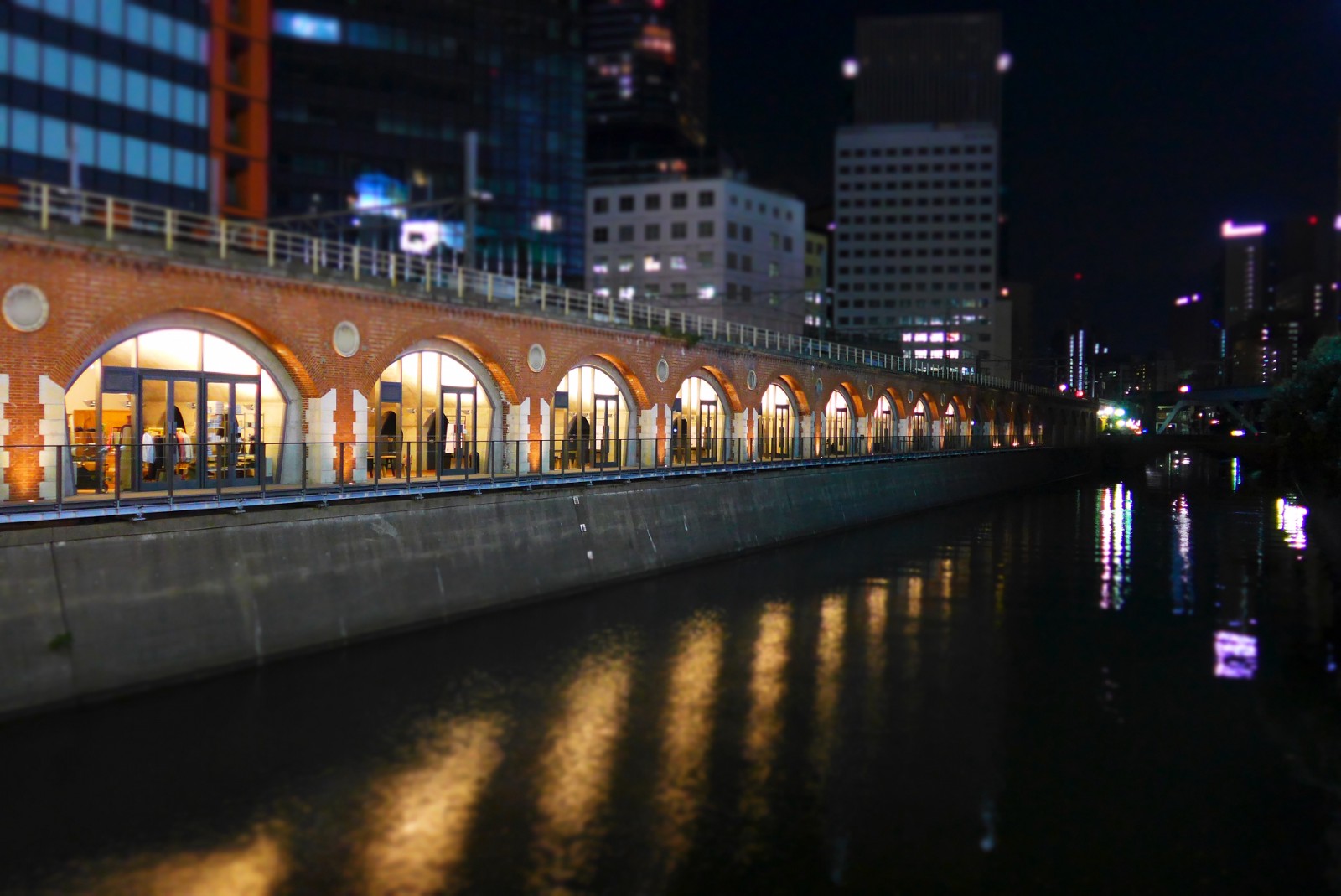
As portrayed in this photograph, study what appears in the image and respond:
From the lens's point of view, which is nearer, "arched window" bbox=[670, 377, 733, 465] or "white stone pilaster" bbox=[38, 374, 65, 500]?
"white stone pilaster" bbox=[38, 374, 65, 500]

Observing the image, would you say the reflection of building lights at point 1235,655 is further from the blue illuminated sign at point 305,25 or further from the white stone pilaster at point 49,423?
the blue illuminated sign at point 305,25

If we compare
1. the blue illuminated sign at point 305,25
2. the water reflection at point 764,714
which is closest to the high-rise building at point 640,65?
the blue illuminated sign at point 305,25

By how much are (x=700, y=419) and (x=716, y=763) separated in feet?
96.9

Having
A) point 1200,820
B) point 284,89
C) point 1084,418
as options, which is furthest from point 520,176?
point 1200,820

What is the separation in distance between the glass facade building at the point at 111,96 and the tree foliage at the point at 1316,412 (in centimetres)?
5645

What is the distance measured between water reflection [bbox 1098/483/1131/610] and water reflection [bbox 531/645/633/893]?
14.7 metres

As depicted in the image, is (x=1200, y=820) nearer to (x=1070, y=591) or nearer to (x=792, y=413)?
(x=1070, y=591)

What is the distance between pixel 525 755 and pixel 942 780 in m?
5.69

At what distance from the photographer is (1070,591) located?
2933 cm

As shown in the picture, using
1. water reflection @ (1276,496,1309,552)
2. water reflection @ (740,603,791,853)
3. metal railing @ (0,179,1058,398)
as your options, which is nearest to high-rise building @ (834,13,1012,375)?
water reflection @ (1276,496,1309,552)

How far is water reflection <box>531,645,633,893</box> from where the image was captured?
1152 centimetres

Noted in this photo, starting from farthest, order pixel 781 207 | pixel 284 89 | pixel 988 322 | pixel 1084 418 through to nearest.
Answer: pixel 988 322
pixel 1084 418
pixel 781 207
pixel 284 89

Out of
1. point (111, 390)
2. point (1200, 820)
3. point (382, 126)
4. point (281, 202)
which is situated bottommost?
point (1200, 820)

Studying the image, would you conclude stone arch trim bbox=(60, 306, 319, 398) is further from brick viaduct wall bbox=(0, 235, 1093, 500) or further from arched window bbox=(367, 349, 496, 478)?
arched window bbox=(367, 349, 496, 478)
